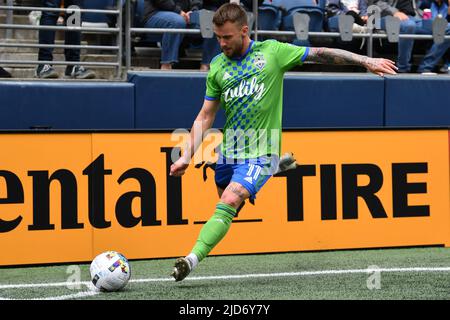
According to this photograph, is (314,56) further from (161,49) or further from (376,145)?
(161,49)

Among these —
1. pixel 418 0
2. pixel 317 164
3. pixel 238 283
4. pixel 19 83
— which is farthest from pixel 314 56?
pixel 418 0

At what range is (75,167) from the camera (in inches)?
397

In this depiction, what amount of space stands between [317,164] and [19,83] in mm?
3434

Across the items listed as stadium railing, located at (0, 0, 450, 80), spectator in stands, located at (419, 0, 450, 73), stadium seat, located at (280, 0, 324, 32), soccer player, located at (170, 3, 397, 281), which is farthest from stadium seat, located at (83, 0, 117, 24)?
spectator in stands, located at (419, 0, 450, 73)

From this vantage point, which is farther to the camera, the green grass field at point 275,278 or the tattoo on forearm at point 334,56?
the tattoo on forearm at point 334,56

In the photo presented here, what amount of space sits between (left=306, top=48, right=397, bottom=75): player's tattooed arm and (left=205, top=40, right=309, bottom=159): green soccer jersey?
10 centimetres

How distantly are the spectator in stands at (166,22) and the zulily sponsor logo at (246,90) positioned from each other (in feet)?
13.7

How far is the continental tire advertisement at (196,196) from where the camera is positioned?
9.94 metres

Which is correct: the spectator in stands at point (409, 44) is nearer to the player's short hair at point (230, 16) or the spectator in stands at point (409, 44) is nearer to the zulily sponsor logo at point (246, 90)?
the zulily sponsor logo at point (246, 90)

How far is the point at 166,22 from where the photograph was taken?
1232cm

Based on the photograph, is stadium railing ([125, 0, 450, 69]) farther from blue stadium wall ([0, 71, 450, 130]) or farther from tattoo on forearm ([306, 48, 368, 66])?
tattoo on forearm ([306, 48, 368, 66])

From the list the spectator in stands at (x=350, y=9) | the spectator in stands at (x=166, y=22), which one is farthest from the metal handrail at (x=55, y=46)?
the spectator in stands at (x=350, y=9)

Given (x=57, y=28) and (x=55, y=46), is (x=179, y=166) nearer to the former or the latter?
(x=55, y=46)

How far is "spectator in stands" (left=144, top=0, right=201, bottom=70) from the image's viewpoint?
12.3 m
